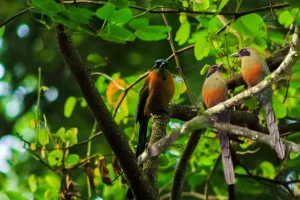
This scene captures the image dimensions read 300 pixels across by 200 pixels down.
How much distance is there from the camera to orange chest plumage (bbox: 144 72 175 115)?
13.0 feet

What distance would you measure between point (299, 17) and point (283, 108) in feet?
1.66

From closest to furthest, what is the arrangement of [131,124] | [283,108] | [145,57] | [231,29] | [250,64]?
[250,64], [283,108], [231,29], [131,124], [145,57]

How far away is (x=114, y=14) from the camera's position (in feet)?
9.06

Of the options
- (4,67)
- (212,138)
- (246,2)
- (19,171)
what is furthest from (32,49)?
(212,138)

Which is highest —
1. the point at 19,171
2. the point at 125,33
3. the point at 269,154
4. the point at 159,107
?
the point at 125,33

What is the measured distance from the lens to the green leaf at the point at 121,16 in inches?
109

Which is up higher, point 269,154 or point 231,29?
point 231,29

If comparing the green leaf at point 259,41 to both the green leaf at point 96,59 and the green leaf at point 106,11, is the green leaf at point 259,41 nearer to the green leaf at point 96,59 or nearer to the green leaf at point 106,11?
the green leaf at point 96,59

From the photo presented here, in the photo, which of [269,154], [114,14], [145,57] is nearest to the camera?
[114,14]

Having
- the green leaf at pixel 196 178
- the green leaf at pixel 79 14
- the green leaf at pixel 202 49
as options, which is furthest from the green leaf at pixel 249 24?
the green leaf at pixel 196 178

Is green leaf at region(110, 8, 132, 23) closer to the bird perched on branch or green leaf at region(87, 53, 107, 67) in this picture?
the bird perched on branch

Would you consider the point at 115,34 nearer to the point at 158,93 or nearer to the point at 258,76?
the point at 258,76

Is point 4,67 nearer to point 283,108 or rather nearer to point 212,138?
point 212,138

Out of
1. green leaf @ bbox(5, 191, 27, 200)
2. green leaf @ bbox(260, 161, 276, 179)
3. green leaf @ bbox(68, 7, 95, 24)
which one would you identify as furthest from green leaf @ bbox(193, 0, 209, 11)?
green leaf @ bbox(260, 161, 276, 179)
